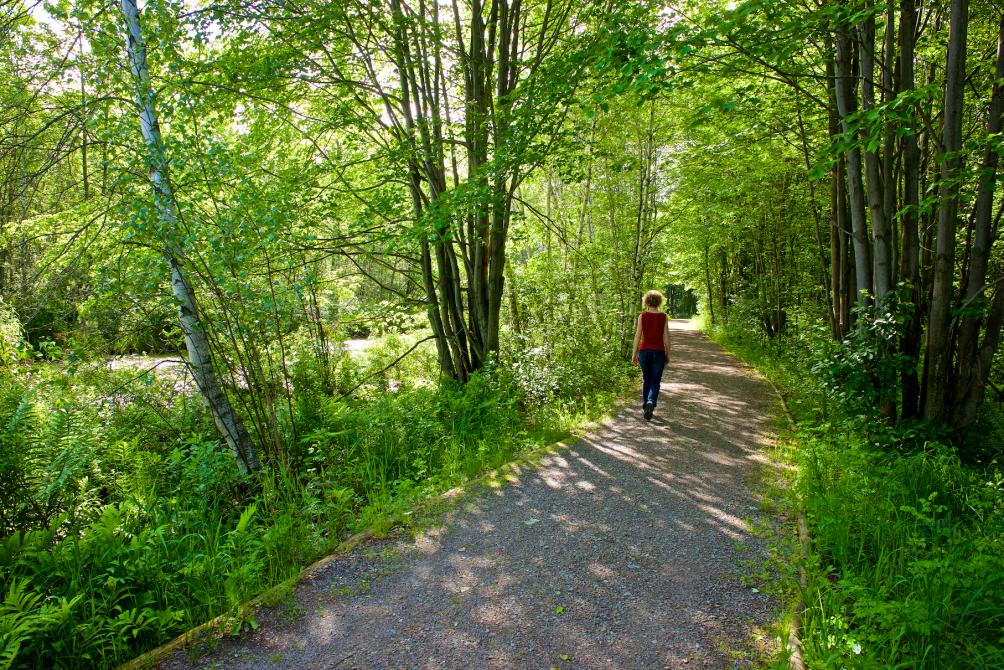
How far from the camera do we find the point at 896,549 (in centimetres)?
333

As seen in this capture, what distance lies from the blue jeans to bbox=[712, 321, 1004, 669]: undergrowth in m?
1.86

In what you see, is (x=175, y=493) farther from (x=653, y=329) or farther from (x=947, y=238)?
(x=947, y=238)

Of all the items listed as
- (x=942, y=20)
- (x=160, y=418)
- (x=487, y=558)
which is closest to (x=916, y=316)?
(x=942, y=20)

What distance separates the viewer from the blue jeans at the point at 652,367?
7434mm

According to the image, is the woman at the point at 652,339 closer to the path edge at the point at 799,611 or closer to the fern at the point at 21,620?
the path edge at the point at 799,611

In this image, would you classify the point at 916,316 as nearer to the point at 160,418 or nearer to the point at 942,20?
the point at 942,20

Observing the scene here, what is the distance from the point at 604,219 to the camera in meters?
14.2

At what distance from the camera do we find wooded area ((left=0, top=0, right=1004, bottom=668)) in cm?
351

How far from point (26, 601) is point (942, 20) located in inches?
405

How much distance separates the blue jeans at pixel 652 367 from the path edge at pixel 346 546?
795 mm

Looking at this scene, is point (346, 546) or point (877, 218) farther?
point (877, 218)

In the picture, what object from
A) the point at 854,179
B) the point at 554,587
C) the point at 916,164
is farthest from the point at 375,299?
the point at 916,164

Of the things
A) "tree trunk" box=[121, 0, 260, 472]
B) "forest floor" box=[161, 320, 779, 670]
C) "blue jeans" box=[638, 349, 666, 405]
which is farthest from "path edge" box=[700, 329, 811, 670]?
"tree trunk" box=[121, 0, 260, 472]

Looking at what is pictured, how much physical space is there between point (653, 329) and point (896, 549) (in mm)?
4358
